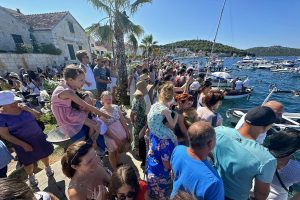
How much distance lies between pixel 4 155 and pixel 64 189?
1.23 metres

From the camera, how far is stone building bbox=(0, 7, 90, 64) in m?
20.4

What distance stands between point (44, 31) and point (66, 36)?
294cm

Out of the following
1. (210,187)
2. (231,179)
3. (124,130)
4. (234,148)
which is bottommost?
(124,130)

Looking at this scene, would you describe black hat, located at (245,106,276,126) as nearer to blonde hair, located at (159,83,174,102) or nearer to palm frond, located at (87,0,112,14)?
blonde hair, located at (159,83,174,102)

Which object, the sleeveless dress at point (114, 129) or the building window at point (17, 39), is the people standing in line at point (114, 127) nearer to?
the sleeveless dress at point (114, 129)

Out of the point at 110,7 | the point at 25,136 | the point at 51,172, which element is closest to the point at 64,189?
the point at 51,172

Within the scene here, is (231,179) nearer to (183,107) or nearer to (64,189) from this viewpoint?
(183,107)

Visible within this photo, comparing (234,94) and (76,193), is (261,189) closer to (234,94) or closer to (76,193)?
(76,193)

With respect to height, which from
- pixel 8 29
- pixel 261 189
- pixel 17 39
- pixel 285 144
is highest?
pixel 8 29

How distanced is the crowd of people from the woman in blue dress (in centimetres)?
1

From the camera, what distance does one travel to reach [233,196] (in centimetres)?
198

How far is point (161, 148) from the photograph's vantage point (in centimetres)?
277

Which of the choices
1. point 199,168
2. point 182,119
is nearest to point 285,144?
point 199,168

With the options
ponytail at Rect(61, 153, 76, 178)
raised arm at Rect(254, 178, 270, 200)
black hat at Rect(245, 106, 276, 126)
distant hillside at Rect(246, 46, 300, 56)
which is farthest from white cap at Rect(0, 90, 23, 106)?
distant hillside at Rect(246, 46, 300, 56)
